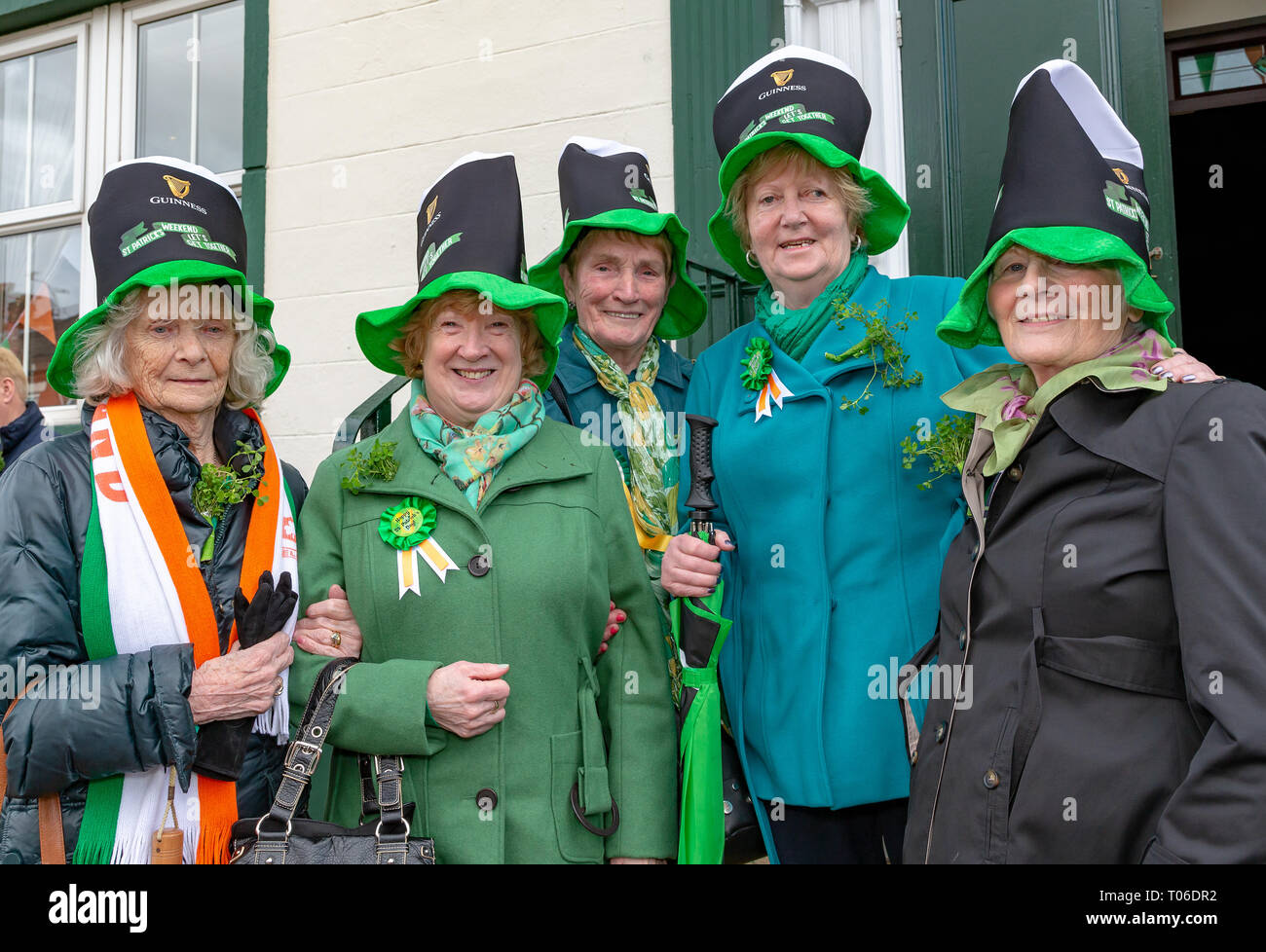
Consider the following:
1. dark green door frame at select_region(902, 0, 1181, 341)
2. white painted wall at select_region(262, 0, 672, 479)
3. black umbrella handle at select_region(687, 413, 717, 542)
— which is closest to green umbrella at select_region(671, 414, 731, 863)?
black umbrella handle at select_region(687, 413, 717, 542)

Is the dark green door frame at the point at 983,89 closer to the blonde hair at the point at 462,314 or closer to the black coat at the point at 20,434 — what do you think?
the blonde hair at the point at 462,314

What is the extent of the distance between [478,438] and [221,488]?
585 millimetres

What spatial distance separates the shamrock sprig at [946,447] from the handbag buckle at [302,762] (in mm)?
1384

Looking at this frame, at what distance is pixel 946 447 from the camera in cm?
224

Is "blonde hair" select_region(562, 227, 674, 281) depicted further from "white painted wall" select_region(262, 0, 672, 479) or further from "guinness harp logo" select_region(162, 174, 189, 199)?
"white painted wall" select_region(262, 0, 672, 479)

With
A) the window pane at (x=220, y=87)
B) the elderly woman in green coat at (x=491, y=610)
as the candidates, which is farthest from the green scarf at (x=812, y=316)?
the window pane at (x=220, y=87)

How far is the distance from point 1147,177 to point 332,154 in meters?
3.58

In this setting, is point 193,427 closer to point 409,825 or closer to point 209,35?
point 409,825

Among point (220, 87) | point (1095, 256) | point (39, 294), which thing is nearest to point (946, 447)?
point (1095, 256)

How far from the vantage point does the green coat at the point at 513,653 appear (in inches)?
88.9

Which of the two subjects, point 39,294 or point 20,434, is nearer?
point 20,434

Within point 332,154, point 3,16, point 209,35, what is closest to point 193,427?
point 332,154

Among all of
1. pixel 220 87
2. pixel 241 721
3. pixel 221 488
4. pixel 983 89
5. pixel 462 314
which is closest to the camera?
pixel 241 721

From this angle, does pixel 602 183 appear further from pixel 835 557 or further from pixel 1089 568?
pixel 1089 568
